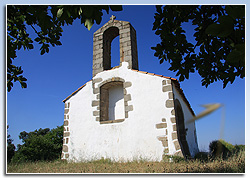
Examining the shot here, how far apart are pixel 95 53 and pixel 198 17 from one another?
4.79 metres

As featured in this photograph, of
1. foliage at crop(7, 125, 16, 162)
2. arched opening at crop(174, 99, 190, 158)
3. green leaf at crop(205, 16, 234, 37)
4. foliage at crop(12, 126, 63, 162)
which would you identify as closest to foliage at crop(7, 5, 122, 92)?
foliage at crop(7, 125, 16, 162)

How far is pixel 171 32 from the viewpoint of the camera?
130 inches

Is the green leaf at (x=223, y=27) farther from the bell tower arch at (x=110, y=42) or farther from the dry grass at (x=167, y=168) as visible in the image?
the bell tower arch at (x=110, y=42)

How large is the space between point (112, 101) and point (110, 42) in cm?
255

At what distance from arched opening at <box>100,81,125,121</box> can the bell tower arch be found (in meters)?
0.72

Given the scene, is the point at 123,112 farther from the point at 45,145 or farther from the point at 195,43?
the point at 195,43

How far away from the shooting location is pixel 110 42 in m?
7.77

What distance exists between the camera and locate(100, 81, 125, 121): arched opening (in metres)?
6.49

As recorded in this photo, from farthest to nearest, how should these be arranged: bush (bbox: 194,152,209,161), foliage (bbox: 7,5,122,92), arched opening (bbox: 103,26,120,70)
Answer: arched opening (bbox: 103,26,120,70), bush (bbox: 194,152,209,161), foliage (bbox: 7,5,122,92)

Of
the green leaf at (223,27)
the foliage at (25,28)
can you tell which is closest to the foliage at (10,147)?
the foliage at (25,28)

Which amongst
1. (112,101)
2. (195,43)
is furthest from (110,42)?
(195,43)

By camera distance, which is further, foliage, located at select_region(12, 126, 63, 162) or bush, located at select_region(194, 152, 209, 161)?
foliage, located at select_region(12, 126, 63, 162)

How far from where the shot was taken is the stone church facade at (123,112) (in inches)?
204

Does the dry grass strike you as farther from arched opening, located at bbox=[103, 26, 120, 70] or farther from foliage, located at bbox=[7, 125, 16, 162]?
arched opening, located at bbox=[103, 26, 120, 70]
